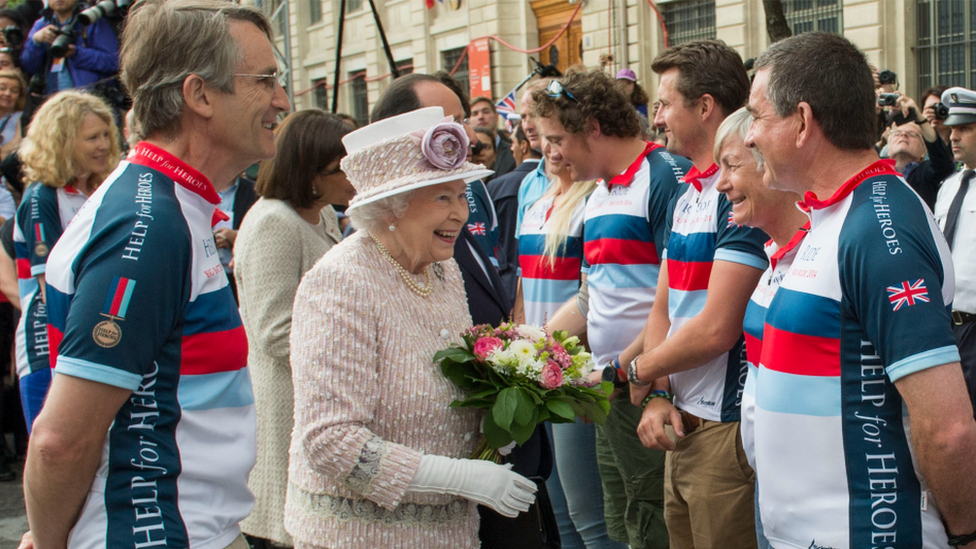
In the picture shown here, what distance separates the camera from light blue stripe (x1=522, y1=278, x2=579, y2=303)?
13.0 feet

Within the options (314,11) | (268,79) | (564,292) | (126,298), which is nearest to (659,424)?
(564,292)

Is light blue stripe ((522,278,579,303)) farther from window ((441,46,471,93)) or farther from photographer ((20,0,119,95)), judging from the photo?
window ((441,46,471,93))

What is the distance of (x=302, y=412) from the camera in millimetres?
2186

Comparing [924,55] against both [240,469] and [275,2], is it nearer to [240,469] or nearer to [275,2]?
[275,2]

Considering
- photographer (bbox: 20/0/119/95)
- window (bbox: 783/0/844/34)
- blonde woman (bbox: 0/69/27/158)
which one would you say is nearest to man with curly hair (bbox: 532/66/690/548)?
blonde woman (bbox: 0/69/27/158)

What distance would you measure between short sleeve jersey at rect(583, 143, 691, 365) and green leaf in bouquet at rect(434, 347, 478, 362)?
4.31ft

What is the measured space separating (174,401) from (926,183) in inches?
217

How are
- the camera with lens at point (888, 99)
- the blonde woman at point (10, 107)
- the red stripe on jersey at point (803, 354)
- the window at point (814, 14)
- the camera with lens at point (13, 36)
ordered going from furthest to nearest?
1. the window at point (814, 14)
2. the camera with lens at point (13, 36)
3. the blonde woman at point (10, 107)
4. the camera with lens at point (888, 99)
5. the red stripe on jersey at point (803, 354)

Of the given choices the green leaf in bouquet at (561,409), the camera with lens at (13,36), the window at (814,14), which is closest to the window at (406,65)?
the window at (814,14)

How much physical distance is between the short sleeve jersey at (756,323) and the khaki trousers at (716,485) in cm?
32

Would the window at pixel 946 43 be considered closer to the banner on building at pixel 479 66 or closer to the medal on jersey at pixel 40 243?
the banner on building at pixel 479 66

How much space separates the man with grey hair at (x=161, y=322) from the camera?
1.66m

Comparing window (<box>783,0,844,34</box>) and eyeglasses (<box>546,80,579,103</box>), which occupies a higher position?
window (<box>783,0,844,34</box>)

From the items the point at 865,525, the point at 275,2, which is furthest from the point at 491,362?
the point at 275,2
